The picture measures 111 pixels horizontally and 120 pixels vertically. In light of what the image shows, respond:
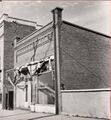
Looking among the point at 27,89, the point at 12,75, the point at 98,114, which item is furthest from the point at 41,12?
the point at 12,75

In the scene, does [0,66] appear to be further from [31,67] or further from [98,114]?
[98,114]

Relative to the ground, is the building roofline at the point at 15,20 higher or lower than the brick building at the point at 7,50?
higher

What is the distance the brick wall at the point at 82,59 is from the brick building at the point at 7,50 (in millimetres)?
10578

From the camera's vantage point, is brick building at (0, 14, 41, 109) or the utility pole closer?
the utility pole

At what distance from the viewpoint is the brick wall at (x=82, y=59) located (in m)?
16.7

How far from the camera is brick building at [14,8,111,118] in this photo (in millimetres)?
15406

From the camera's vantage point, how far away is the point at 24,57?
75.8ft

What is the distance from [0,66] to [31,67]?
8333 mm

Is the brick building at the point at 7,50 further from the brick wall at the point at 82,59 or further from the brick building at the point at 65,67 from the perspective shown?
the brick wall at the point at 82,59

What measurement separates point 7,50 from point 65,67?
455 inches

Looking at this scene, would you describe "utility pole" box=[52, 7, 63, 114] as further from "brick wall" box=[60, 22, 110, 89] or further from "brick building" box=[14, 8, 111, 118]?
"brick wall" box=[60, 22, 110, 89]

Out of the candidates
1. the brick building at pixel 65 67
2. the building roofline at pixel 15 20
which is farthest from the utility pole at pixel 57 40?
the building roofline at pixel 15 20

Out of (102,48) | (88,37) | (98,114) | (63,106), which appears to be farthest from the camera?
(102,48)

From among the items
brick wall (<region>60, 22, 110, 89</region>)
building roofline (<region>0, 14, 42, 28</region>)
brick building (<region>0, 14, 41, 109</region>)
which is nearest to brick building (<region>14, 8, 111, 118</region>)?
brick wall (<region>60, 22, 110, 89</region>)
